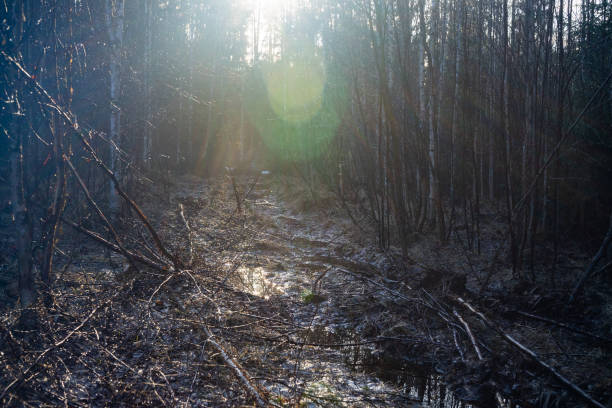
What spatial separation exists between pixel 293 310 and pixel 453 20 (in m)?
8.72

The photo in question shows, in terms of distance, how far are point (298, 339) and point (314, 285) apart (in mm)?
1325

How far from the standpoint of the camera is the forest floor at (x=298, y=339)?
132 inches

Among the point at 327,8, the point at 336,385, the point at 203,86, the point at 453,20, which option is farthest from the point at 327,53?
the point at 336,385

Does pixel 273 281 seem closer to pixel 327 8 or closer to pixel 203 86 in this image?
pixel 327 8

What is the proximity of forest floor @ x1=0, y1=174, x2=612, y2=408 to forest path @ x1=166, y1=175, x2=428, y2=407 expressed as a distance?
0.03 meters

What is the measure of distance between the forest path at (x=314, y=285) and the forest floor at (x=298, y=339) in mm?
29

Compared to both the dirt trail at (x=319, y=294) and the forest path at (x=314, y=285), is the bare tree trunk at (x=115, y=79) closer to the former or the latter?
the dirt trail at (x=319, y=294)

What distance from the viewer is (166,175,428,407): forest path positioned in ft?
12.9

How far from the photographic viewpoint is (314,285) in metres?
6.16

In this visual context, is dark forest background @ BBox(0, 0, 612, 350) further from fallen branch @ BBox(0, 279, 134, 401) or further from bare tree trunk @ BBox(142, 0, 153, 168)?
fallen branch @ BBox(0, 279, 134, 401)

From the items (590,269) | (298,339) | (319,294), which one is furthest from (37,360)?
(590,269)

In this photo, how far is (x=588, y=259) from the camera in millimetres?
7324

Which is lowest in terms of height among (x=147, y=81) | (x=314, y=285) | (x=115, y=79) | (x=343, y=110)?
(x=314, y=285)

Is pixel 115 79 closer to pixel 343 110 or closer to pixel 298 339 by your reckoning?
pixel 343 110
